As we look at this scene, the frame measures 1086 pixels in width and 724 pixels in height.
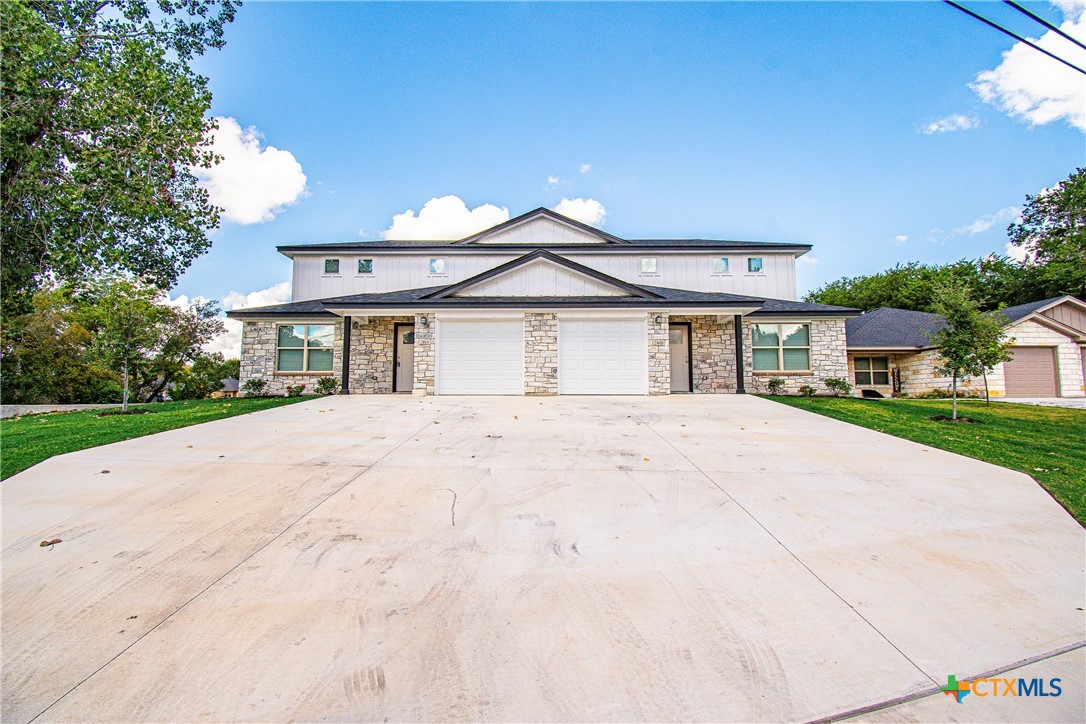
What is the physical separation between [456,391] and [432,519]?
9.87 m

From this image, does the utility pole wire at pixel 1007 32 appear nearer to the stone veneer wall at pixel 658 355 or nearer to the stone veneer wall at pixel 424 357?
the stone veneer wall at pixel 658 355

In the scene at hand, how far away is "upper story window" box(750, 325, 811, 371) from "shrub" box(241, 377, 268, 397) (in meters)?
17.2

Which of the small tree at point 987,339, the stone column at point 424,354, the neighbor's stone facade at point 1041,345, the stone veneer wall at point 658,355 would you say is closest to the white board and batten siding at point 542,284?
the stone veneer wall at point 658,355

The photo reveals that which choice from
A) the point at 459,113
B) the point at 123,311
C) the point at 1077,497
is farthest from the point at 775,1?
the point at 123,311

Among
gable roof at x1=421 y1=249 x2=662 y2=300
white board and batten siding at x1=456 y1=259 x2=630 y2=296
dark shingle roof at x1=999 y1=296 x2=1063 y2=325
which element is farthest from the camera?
dark shingle roof at x1=999 y1=296 x2=1063 y2=325

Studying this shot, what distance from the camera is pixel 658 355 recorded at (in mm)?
13625

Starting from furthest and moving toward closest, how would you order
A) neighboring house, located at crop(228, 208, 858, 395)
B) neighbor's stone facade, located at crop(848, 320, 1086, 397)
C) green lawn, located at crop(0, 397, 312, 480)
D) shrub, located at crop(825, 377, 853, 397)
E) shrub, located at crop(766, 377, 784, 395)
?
neighbor's stone facade, located at crop(848, 320, 1086, 397), shrub, located at crop(766, 377, 784, 395), shrub, located at crop(825, 377, 853, 397), neighboring house, located at crop(228, 208, 858, 395), green lawn, located at crop(0, 397, 312, 480)

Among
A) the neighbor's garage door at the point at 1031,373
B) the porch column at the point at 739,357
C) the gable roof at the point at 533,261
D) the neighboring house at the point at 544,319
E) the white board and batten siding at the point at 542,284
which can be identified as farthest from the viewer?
the neighbor's garage door at the point at 1031,373

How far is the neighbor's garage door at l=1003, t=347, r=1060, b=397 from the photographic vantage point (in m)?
17.3

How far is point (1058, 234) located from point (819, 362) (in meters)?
26.7

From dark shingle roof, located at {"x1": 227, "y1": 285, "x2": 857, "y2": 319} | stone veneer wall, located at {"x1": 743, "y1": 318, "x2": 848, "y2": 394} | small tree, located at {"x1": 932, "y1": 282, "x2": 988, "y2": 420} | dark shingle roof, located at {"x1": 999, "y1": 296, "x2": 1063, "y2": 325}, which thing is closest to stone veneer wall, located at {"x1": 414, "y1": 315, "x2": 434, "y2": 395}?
dark shingle roof, located at {"x1": 227, "y1": 285, "x2": 857, "y2": 319}

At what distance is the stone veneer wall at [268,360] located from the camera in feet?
51.6

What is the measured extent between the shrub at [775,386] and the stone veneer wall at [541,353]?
763 centimetres

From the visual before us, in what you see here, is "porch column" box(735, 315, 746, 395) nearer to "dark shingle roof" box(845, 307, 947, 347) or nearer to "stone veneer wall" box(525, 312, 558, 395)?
"stone veneer wall" box(525, 312, 558, 395)
